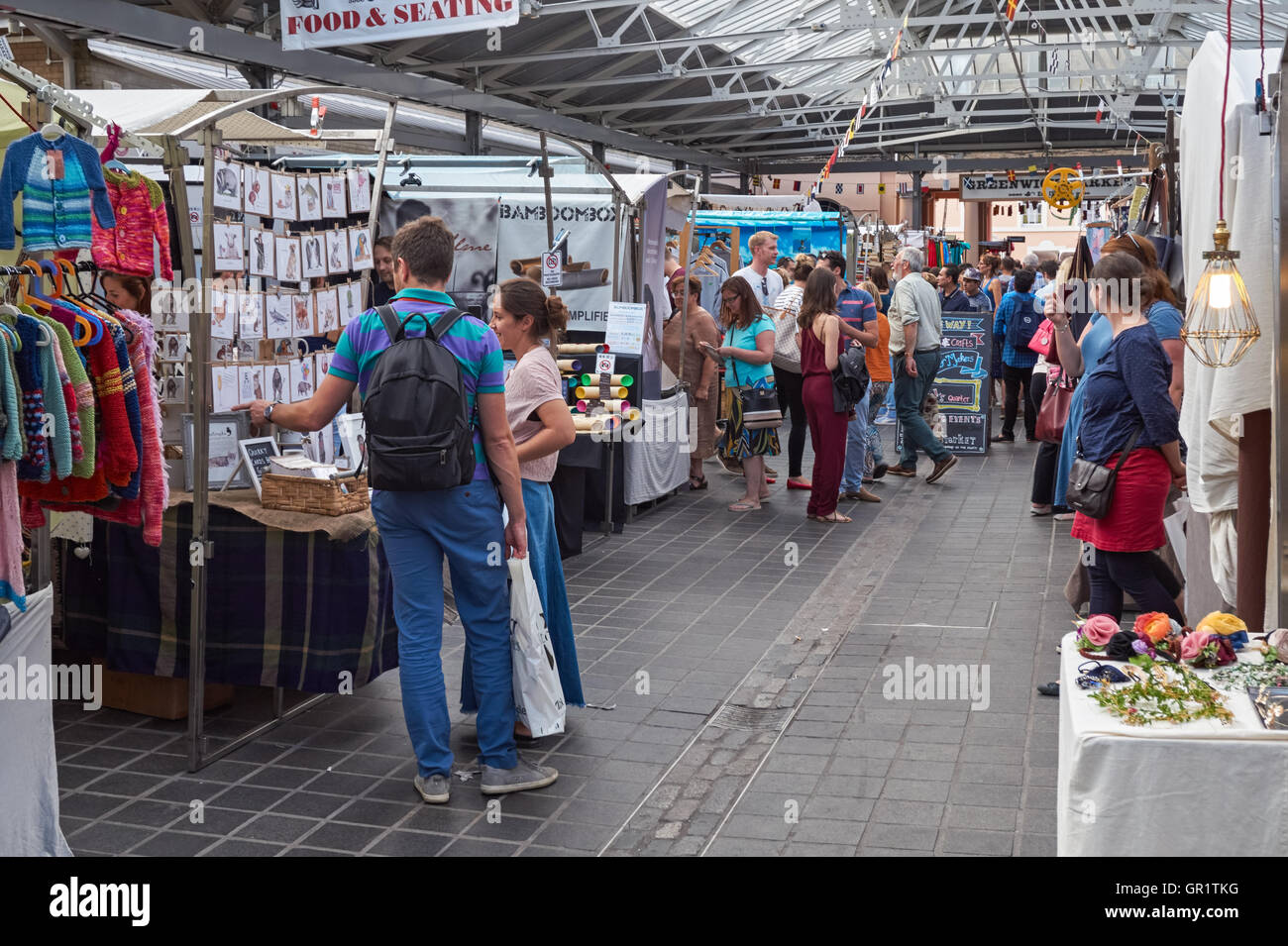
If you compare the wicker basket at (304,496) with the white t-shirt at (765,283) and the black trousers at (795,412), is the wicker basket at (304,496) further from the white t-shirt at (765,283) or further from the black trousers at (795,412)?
the white t-shirt at (765,283)

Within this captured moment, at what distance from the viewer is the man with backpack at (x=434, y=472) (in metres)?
3.86

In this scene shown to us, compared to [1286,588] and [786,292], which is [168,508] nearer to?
[1286,588]

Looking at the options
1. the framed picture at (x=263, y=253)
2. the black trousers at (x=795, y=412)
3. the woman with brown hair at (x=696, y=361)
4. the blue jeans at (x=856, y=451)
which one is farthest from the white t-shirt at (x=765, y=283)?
the framed picture at (x=263, y=253)

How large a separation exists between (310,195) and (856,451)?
5.45 meters

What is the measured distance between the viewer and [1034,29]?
72.0ft

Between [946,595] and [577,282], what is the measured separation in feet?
11.6

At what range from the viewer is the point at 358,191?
5.70m

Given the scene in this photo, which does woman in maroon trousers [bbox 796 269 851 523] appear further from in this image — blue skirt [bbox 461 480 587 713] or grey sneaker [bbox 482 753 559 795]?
grey sneaker [bbox 482 753 559 795]

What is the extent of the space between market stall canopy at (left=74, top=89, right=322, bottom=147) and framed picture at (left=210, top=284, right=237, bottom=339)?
62cm

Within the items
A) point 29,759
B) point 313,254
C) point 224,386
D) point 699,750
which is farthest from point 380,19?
point 29,759

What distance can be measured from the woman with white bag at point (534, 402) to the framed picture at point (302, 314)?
1.11 meters

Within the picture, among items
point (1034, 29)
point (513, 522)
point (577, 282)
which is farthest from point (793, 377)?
point (1034, 29)

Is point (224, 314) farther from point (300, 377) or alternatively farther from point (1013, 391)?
point (1013, 391)

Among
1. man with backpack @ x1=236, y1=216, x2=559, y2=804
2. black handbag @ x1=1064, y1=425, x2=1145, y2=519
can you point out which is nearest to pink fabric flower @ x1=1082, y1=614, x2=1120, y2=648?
black handbag @ x1=1064, y1=425, x2=1145, y2=519
